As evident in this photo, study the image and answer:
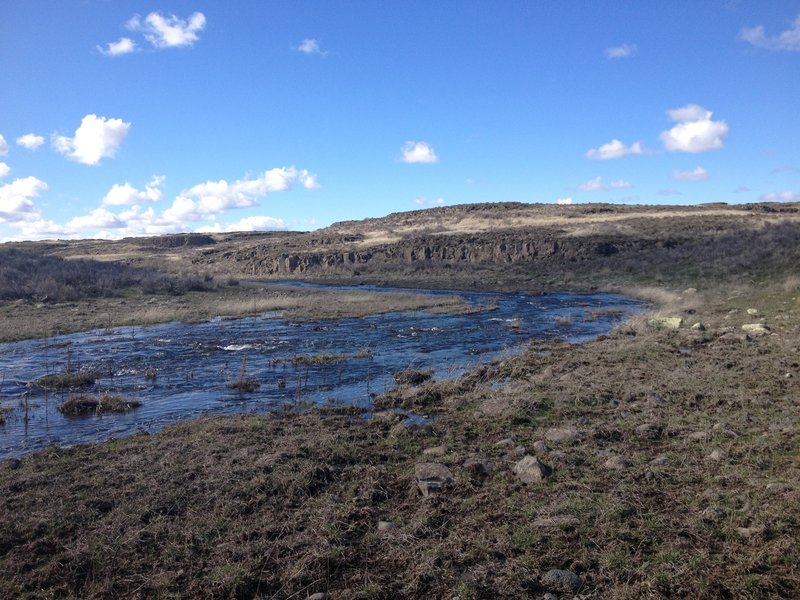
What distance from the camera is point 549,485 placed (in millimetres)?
7379

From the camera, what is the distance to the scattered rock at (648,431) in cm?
896

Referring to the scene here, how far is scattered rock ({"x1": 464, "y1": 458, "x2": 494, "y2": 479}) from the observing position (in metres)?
7.90

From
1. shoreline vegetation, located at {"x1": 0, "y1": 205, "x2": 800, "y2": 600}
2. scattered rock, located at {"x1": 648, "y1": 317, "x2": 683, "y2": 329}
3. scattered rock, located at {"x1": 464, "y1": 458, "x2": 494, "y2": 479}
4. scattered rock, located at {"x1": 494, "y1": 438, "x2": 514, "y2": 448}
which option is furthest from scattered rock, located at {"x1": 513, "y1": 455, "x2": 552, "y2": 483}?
scattered rock, located at {"x1": 648, "y1": 317, "x2": 683, "y2": 329}

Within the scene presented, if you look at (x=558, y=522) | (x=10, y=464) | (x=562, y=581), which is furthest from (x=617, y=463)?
(x=10, y=464)

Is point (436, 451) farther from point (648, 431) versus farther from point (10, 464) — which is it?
point (10, 464)

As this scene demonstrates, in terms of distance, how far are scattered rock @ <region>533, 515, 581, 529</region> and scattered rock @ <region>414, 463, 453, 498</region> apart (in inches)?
58.9

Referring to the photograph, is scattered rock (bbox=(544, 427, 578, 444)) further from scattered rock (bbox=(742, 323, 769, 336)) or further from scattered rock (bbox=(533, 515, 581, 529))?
scattered rock (bbox=(742, 323, 769, 336))

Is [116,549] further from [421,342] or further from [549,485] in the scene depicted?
[421,342]

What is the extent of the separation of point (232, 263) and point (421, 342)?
203 feet

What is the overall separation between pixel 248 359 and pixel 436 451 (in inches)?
453

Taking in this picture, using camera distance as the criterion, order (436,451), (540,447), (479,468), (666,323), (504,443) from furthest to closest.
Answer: (666,323) → (504,443) → (436,451) → (540,447) → (479,468)

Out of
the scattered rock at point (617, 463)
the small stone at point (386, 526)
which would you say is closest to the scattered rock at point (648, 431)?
the scattered rock at point (617, 463)

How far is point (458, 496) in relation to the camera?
727 centimetres

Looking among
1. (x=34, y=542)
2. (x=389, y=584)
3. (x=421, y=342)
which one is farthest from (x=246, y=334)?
(x=389, y=584)
